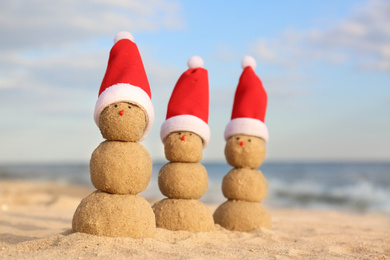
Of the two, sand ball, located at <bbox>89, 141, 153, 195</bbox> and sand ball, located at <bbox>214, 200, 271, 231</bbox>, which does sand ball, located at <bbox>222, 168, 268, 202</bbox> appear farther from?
sand ball, located at <bbox>89, 141, 153, 195</bbox>

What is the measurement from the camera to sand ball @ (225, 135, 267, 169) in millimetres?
6965

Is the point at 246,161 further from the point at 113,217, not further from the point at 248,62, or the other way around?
the point at 113,217

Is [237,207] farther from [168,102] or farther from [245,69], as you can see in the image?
[245,69]

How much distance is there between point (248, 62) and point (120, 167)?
3.80 m

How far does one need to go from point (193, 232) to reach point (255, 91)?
2.82 metres

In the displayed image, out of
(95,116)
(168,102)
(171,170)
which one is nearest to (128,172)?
(95,116)

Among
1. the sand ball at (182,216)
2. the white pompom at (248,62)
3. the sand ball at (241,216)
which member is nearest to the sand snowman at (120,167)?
the sand ball at (182,216)

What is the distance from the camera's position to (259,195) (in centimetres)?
697

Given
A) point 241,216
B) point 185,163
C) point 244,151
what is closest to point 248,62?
point 244,151

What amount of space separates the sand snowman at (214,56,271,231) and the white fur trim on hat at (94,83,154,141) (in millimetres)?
2211

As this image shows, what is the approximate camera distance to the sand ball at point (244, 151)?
22.9ft

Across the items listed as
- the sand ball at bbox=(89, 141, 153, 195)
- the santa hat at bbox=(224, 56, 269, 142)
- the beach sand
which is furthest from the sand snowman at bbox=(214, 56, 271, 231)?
the sand ball at bbox=(89, 141, 153, 195)

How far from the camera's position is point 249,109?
23.6 ft

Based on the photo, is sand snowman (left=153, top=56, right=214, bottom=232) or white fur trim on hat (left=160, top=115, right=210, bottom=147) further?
white fur trim on hat (left=160, top=115, right=210, bottom=147)
